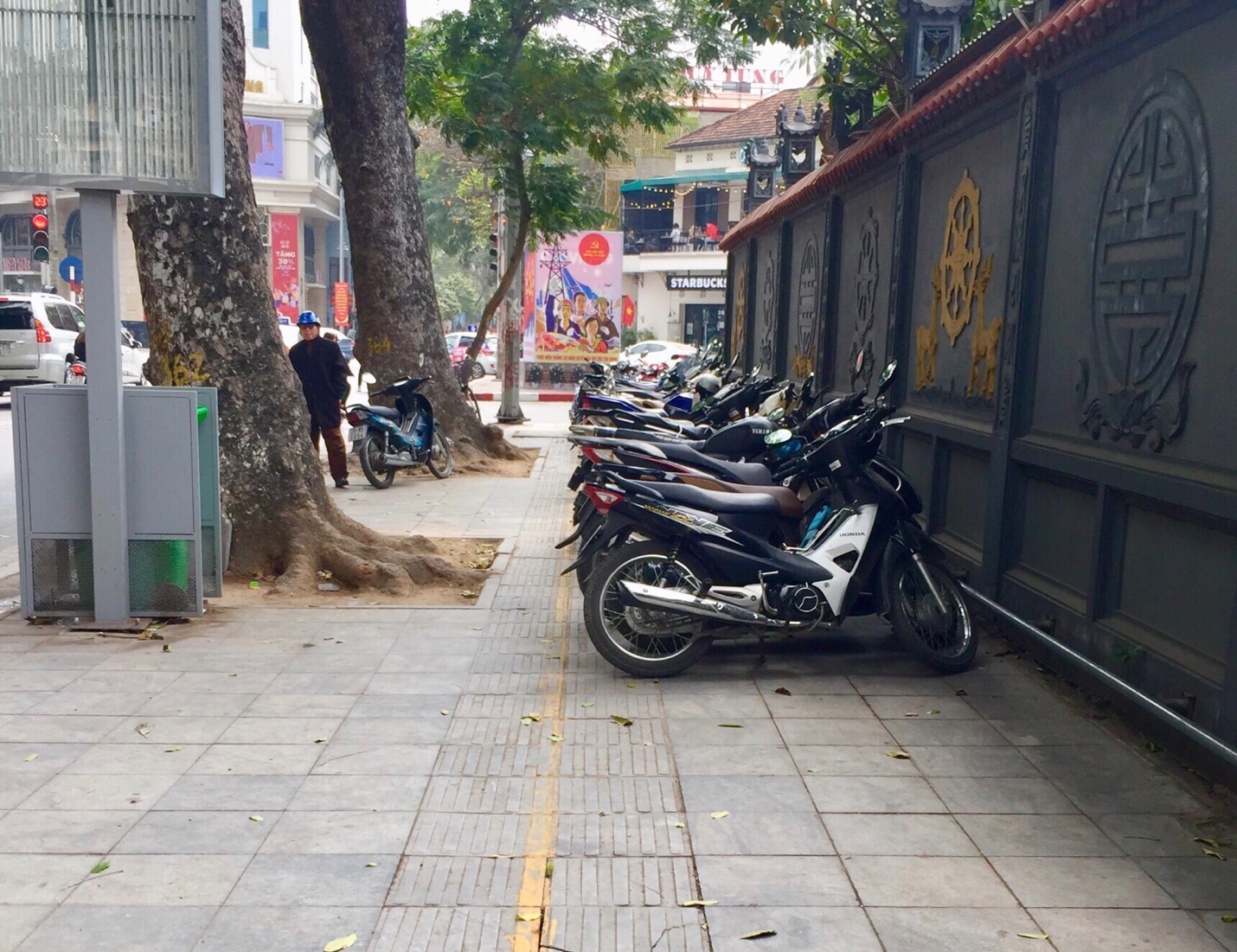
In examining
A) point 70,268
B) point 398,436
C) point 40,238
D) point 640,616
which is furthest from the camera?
point 70,268

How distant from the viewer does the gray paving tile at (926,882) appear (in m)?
3.69

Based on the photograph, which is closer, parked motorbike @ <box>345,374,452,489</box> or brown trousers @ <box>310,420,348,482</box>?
brown trousers @ <box>310,420,348,482</box>

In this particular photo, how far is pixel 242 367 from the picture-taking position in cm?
804

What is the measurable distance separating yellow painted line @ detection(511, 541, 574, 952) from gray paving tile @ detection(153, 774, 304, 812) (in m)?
0.89

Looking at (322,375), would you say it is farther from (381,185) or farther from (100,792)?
(100,792)

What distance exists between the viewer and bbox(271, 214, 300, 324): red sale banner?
2057 inches

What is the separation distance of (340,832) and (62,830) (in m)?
0.90

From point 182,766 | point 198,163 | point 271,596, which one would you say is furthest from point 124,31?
point 182,766

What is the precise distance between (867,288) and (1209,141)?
523 cm

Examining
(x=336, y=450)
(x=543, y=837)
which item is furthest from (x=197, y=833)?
(x=336, y=450)

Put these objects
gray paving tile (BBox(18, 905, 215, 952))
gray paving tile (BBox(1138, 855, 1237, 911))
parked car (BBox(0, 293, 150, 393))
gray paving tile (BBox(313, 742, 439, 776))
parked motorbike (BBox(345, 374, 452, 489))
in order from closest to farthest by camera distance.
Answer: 1. gray paving tile (BBox(18, 905, 215, 952))
2. gray paving tile (BBox(1138, 855, 1237, 911))
3. gray paving tile (BBox(313, 742, 439, 776))
4. parked motorbike (BBox(345, 374, 452, 489))
5. parked car (BBox(0, 293, 150, 393))

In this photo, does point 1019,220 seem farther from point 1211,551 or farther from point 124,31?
point 124,31

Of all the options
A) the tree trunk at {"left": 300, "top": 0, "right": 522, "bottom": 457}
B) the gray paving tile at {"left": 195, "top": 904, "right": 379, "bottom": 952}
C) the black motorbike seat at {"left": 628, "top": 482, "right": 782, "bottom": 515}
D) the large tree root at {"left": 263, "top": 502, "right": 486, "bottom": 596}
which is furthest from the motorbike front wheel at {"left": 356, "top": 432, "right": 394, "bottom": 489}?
the gray paving tile at {"left": 195, "top": 904, "right": 379, "bottom": 952}

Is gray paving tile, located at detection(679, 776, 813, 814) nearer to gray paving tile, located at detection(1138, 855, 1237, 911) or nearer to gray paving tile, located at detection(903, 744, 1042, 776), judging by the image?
gray paving tile, located at detection(903, 744, 1042, 776)
